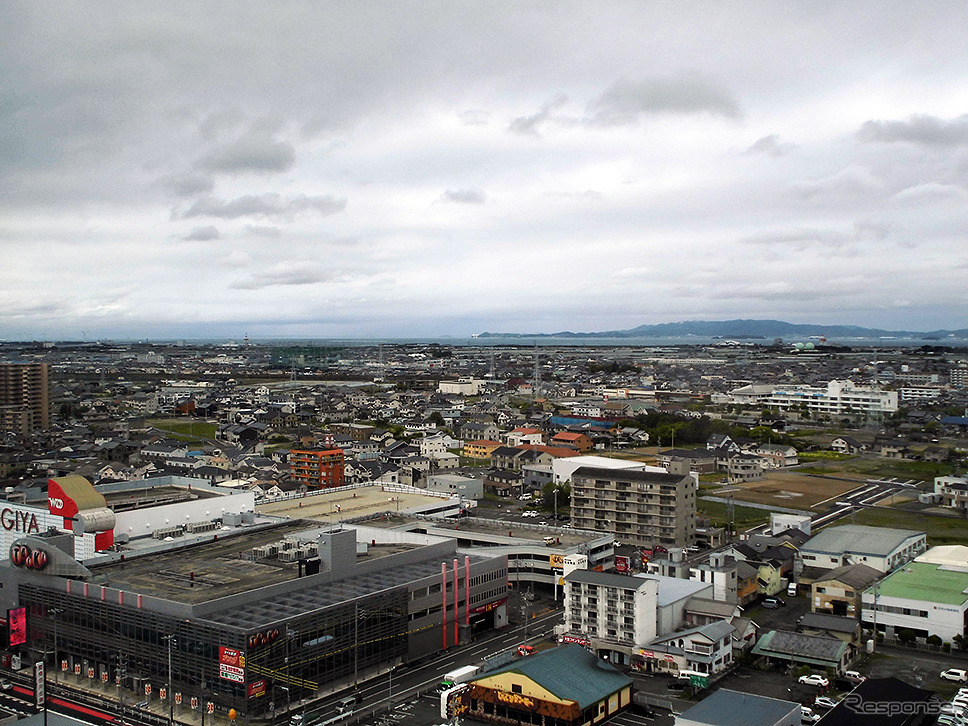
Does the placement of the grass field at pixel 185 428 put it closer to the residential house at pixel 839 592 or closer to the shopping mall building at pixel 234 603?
the shopping mall building at pixel 234 603

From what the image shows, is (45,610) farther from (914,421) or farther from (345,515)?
(914,421)

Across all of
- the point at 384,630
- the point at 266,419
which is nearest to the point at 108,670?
the point at 384,630

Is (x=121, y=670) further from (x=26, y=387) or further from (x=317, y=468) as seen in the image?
(x=26, y=387)

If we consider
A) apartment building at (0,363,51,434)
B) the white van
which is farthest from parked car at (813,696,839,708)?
apartment building at (0,363,51,434)

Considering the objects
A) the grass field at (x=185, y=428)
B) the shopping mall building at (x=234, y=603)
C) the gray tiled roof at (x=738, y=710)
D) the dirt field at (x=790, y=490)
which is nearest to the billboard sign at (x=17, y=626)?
the shopping mall building at (x=234, y=603)

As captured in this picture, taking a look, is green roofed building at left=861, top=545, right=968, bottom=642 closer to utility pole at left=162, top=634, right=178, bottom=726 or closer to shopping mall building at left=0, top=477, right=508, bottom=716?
shopping mall building at left=0, top=477, right=508, bottom=716

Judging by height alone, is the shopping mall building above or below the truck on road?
above

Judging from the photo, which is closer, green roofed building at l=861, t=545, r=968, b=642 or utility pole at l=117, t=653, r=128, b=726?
utility pole at l=117, t=653, r=128, b=726

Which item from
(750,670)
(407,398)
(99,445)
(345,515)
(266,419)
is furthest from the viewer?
Result: (407,398)
